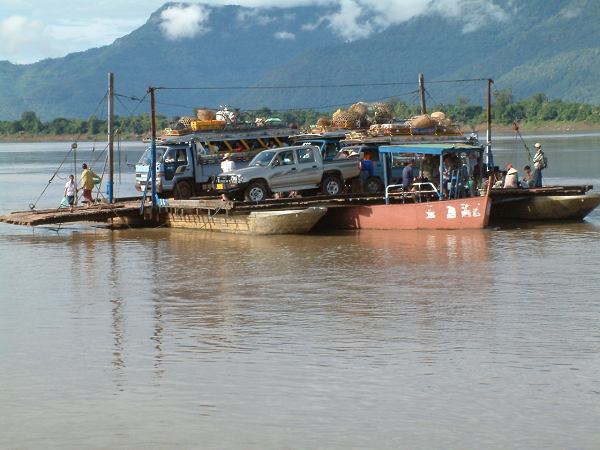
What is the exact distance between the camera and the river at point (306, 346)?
11.8 meters

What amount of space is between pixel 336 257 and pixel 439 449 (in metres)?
13.3

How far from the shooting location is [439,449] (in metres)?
11.1

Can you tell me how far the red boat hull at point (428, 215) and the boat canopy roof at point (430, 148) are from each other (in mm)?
1241

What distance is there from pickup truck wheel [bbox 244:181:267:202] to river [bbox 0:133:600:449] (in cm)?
254

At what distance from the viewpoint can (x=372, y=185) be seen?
30.9 meters

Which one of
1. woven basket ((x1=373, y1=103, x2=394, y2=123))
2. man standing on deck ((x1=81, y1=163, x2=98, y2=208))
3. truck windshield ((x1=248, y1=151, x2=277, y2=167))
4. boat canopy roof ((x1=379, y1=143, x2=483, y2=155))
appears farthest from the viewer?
woven basket ((x1=373, y1=103, x2=394, y2=123))

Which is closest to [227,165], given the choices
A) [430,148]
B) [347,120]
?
[347,120]

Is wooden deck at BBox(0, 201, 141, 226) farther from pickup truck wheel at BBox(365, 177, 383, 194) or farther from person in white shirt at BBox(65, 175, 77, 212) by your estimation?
pickup truck wheel at BBox(365, 177, 383, 194)

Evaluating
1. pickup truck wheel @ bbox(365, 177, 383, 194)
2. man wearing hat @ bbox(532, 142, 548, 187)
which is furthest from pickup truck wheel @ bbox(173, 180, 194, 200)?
man wearing hat @ bbox(532, 142, 548, 187)

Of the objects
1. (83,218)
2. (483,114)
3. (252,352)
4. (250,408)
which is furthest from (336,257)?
(483,114)

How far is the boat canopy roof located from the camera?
27906 mm

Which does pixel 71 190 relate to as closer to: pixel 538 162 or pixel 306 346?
pixel 538 162

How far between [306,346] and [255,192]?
13733 millimetres

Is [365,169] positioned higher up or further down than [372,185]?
higher up
